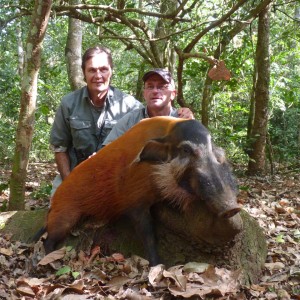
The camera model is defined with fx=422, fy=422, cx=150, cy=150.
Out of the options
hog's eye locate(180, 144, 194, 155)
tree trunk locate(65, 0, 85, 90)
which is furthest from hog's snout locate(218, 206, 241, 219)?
tree trunk locate(65, 0, 85, 90)

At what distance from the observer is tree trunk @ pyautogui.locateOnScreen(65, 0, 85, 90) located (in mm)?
7930

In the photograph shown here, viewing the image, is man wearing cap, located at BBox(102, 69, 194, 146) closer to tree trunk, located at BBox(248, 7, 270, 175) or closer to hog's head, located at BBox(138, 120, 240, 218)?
hog's head, located at BBox(138, 120, 240, 218)

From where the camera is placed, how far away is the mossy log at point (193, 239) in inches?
127

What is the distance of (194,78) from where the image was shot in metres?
9.85

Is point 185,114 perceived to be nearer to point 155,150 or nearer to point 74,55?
point 155,150

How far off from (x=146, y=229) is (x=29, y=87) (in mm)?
2104

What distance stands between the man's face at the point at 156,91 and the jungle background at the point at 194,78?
122cm

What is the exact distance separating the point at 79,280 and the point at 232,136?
681 centimetres

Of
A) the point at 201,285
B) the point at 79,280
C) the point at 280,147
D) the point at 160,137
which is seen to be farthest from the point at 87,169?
the point at 280,147

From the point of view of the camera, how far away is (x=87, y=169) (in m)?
3.98

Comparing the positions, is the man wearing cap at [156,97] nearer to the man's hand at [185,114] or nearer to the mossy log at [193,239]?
the man's hand at [185,114]

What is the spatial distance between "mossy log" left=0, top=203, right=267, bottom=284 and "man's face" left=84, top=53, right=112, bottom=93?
5.91 ft

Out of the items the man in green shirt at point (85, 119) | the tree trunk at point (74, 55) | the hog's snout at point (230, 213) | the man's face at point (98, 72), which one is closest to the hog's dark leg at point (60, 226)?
the man in green shirt at point (85, 119)

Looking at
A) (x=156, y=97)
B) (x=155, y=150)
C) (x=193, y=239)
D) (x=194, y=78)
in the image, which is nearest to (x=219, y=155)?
(x=155, y=150)
